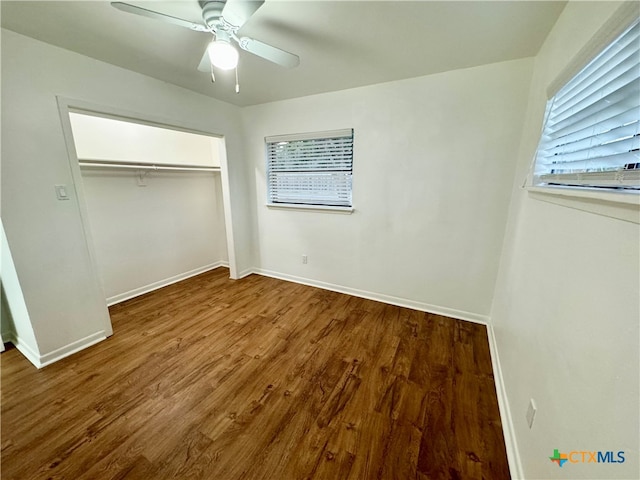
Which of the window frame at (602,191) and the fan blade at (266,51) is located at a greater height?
the fan blade at (266,51)

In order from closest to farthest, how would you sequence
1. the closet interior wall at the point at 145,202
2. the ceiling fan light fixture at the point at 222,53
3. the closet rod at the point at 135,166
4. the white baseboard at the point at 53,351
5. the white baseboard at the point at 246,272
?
the ceiling fan light fixture at the point at 222,53, the white baseboard at the point at 53,351, the closet rod at the point at 135,166, the closet interior wall at the point at 145,202, the white baseboard at the point at 246,272

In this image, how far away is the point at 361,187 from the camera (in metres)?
2.74

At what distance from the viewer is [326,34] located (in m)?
1.65

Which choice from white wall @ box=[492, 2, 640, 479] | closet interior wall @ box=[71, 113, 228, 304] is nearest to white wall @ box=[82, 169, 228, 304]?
closet interior wall @ box=[71, 113, 228, 304]

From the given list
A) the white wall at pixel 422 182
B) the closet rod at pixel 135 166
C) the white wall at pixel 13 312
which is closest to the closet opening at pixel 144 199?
the closet rod at pixel 135 166

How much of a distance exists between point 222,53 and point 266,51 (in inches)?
10.9

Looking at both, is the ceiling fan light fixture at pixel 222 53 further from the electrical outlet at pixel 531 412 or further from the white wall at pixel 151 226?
Answer: the electrical outlet at pixel 531 412

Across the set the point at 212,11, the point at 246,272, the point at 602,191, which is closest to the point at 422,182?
the point at 602,191

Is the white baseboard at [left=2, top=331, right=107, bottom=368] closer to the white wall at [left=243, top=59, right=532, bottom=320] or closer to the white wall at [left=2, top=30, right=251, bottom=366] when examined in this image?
the white wall at [left=2, top=30, right=251, bottom=366]

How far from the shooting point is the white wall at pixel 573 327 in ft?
2.08

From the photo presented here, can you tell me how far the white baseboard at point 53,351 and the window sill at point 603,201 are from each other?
10.9ft

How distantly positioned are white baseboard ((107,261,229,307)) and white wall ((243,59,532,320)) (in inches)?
70.8

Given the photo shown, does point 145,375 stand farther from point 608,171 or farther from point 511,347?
point 608,171

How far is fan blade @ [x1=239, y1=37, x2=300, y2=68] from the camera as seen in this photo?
143 cm
